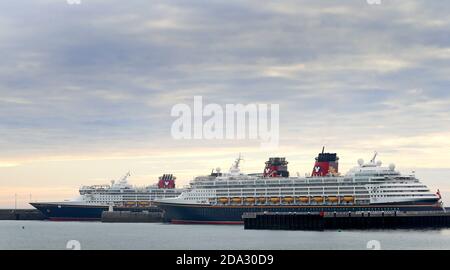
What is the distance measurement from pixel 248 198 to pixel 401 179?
29685 mm

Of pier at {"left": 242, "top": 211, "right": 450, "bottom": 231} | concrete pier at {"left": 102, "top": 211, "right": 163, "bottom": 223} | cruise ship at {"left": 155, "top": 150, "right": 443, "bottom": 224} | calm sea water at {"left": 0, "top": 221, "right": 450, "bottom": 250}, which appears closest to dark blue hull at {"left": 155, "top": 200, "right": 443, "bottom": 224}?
cruise ship at {"left": 155, "top": 150, "right": 443, "bottom": 224}

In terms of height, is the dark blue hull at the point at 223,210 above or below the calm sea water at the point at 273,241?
above

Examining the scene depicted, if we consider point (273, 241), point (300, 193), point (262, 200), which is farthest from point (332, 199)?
point (273, 241)

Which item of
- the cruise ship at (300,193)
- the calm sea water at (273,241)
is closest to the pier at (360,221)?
the calm sea water at (273,241)

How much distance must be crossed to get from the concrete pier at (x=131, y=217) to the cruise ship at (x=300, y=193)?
57.3 feet

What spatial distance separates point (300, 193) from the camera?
157000mm

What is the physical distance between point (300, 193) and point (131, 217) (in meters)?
48.4

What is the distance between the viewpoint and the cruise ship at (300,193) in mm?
145125

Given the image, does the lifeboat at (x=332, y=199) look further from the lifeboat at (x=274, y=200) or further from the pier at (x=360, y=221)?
the pier at (x=360, y=221)

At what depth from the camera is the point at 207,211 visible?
530 ft

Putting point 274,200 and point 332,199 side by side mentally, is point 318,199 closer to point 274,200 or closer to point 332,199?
point 332,199

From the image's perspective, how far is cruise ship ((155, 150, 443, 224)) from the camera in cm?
14512
